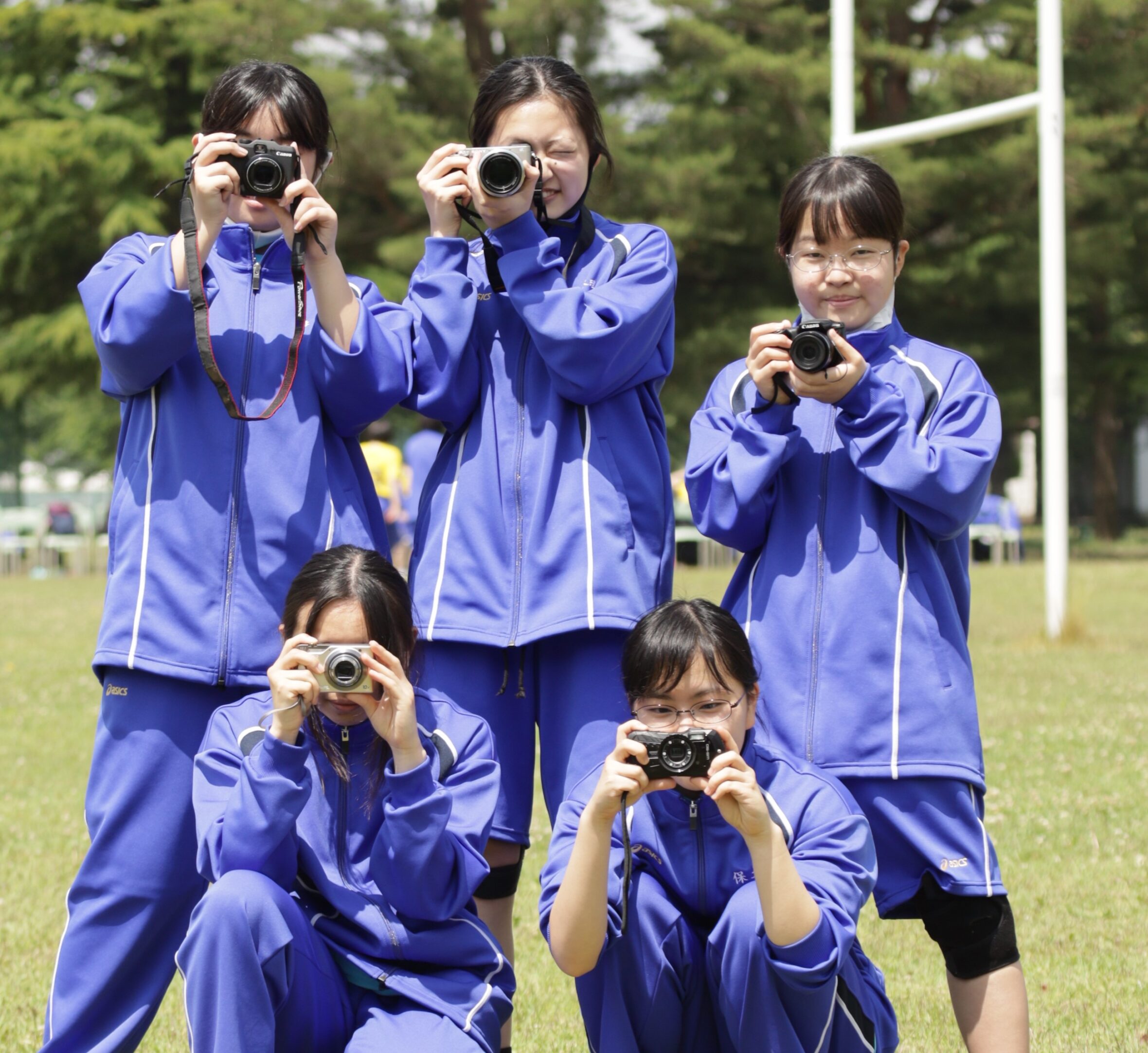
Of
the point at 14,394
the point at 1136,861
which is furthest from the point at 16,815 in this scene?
the point at 14,394

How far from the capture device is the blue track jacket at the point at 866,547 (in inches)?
112

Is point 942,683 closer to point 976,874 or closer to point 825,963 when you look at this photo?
point 976,874

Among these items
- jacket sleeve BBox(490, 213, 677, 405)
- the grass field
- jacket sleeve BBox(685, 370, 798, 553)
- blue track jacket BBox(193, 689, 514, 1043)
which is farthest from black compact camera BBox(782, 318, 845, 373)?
the grass field

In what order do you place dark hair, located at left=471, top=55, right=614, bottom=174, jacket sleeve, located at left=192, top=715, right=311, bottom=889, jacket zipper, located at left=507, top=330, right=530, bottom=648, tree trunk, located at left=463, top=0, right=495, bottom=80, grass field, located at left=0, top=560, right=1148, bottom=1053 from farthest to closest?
tree trunk, located at left=463, top=0, right=495, bottom=80 → grass field, located at left=0, top=560, right=1148, bottom=1053 → dark hair, located at left=471, top=55, right=614, bottom=174 → jacket zipper, located at left=507, top=330, right=530, bottom=648 → jacket sleeve, located at left=192, top=715, right=311, bottom=889

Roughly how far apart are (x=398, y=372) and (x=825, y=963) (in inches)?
56.7

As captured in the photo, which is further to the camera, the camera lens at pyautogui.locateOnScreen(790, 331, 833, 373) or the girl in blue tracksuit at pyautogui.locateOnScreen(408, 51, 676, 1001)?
the girl in blue tracksuit at pyautogui.locateOnScreen(408, 51, 676, 1001)

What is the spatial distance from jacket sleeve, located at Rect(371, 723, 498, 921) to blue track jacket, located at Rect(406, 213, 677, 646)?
1.11 ft

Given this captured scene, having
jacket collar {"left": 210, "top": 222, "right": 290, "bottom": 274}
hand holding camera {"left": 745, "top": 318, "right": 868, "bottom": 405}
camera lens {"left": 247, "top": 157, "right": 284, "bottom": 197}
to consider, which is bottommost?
hand holding camera {"left": 745, "top": 318, "right": 868, "bottom": 405}

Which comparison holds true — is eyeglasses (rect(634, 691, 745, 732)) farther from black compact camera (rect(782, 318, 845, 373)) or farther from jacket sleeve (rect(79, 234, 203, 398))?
jacket sleeve (rect(79, 234, 203, 398))

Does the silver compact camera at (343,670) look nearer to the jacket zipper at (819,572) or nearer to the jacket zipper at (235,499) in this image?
the jacket zipper at (235,499)

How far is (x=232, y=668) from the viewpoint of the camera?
2984mm

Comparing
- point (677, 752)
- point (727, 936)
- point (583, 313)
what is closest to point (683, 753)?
point (677, 752)

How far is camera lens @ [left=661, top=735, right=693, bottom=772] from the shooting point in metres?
2.61

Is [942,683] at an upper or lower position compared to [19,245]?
lower
